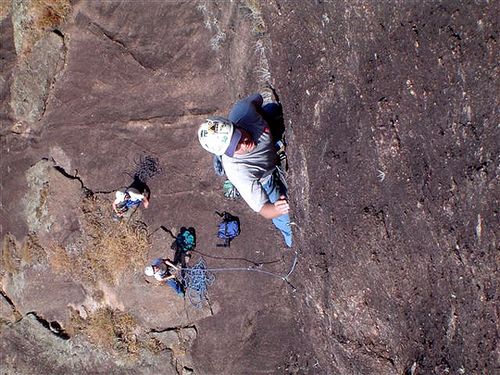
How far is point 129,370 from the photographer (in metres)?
7.99

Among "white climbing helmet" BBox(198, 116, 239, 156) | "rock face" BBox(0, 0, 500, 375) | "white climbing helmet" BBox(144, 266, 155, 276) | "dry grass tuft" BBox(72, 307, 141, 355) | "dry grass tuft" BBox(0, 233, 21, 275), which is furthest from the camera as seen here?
"dry grass tuft" BBox(0, 233, 21, 275)

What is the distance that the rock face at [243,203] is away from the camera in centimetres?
368

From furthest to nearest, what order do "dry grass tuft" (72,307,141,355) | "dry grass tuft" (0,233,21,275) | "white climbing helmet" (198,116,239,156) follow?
"dry grass tuft" (0,233,21,275), "dry grass tuft" (72,307,141,355), "white climbing helmet" (198,116,239,156)

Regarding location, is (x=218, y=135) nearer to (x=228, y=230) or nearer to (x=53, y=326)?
(x=228, y=230)

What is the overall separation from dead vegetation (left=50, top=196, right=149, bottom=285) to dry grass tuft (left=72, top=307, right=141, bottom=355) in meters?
0.46

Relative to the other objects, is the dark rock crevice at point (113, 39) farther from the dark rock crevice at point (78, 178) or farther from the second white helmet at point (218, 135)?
the second white helmet at point (218, 135)

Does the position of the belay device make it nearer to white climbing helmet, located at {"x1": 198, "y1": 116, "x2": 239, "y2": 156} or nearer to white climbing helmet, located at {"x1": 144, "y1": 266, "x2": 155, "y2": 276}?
white climbing helmet, located at {"x1": 144, "y1": 266, "x2": 155, "y2": 276}

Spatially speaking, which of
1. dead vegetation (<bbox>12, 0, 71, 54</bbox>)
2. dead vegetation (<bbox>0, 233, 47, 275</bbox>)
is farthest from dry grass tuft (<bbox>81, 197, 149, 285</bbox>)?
dead vegetation (<bbox>12, 0, 71, 54</bbox>)

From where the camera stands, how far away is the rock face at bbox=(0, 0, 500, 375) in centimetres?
368

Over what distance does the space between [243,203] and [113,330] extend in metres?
2.60

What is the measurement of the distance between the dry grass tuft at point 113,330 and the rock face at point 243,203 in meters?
0.03

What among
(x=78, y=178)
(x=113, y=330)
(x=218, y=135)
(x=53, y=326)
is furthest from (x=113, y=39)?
(x=53, y=326)

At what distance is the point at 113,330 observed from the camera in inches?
316

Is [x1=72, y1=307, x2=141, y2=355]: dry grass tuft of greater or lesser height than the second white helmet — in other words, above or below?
below
